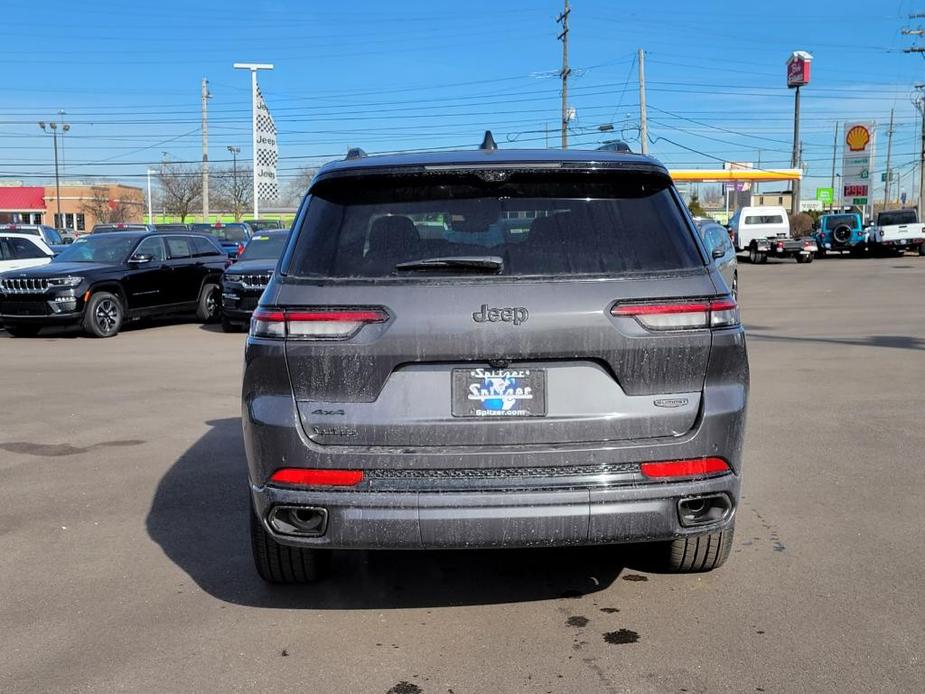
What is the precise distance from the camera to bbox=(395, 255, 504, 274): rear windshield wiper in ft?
12.0

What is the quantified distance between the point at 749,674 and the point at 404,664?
1.28m

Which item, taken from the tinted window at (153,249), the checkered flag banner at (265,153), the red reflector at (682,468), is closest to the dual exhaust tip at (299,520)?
the red reflector at (682,468)

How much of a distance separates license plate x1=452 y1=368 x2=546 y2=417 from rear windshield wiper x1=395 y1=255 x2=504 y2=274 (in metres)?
0.39

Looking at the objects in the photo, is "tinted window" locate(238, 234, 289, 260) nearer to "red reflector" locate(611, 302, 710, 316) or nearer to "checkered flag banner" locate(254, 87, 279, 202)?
"red reflector" locate(611, 302, 710, 316)

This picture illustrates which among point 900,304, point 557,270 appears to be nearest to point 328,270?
point 557,270

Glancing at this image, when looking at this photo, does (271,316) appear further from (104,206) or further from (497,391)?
(104,206)

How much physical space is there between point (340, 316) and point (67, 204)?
104107 mm

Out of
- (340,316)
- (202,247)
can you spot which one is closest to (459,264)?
(340,316)

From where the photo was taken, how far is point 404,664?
365 cm

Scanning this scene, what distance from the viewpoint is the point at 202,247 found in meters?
18.6

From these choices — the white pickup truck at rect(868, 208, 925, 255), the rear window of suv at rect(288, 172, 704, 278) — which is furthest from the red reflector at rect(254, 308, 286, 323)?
the white pickup truck at rect(868, 208, 925, 255)

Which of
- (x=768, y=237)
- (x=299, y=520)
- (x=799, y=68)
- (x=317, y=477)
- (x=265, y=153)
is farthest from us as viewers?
(x=799, y=68)

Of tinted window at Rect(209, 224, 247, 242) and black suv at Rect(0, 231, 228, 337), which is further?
tinted window at Rect(209, 224, 247, 242)

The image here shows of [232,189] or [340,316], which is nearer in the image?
Result: [340,316]
